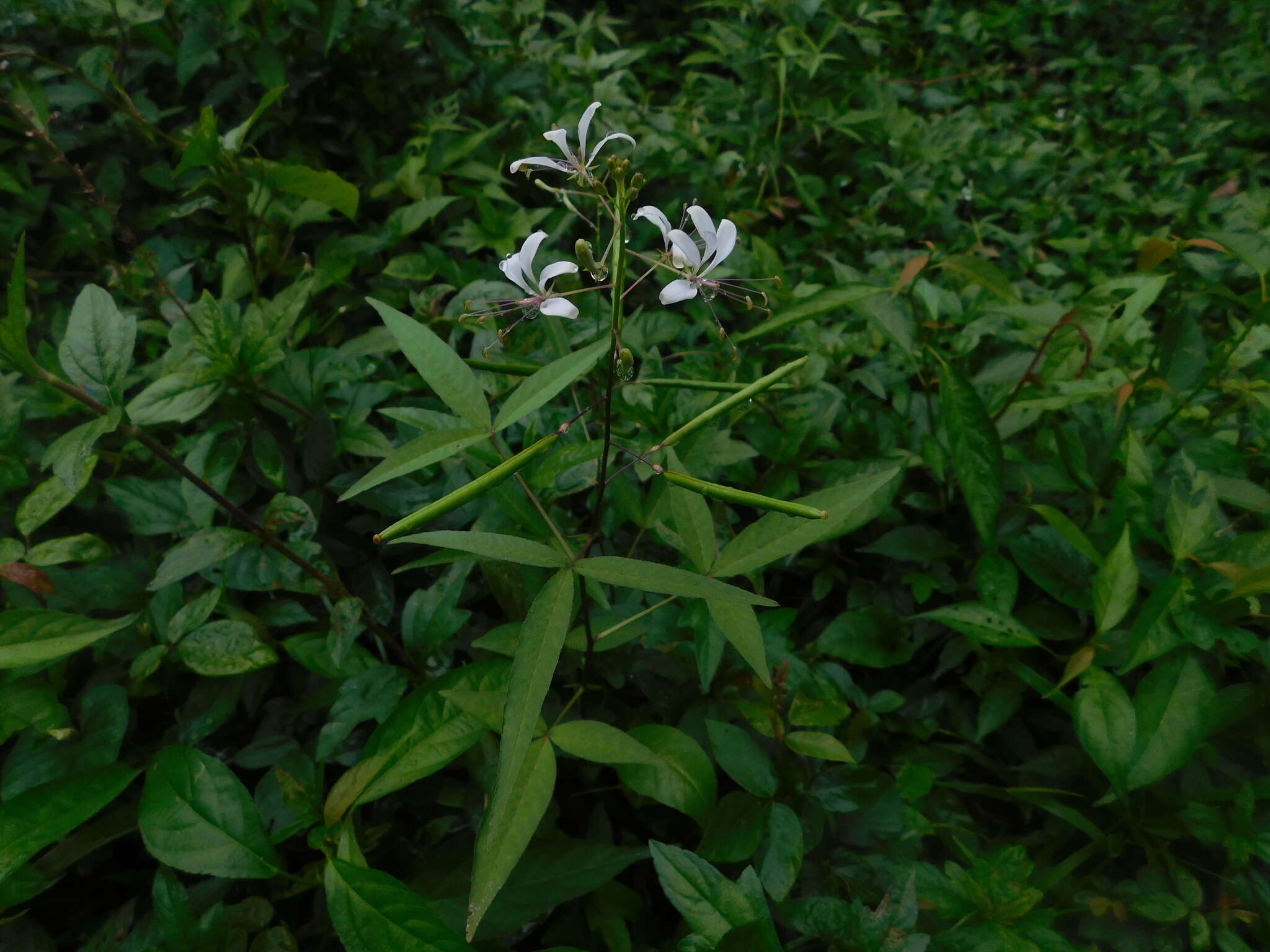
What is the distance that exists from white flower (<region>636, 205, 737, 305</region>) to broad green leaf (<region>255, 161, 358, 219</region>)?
36.5 inches

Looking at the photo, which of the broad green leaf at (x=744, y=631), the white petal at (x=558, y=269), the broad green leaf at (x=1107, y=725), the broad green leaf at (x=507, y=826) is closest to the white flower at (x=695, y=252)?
the white petal at (x=558, y=269)

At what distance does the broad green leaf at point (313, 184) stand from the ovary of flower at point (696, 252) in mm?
967

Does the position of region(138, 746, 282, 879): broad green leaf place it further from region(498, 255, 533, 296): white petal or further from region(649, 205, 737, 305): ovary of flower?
region(649, 205, 737, 305): ovary of flower

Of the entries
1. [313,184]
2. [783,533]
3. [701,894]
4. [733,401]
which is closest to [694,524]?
[783,533]

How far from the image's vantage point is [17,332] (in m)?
0.95

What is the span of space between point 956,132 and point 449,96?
5.96ft

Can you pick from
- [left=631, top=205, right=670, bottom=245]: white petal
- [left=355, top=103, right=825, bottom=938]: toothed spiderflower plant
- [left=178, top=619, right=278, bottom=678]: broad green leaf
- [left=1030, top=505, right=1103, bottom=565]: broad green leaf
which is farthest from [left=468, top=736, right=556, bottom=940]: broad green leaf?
[left=1030, top=505, right=1103, bottom=565]: broad green leaf

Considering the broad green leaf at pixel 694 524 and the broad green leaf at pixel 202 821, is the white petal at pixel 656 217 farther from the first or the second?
the broad green leaf at pixel 202 821

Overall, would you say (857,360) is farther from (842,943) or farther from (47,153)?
(47,153)

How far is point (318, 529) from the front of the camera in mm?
1366

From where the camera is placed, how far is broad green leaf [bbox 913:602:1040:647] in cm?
121

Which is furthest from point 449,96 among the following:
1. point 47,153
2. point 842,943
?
point 842,943

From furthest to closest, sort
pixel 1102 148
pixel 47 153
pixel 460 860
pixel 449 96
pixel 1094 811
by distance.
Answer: pixel 1102 148
pixel 449 96
pixel 47 153
pixel 1094 811
pixel 460 860

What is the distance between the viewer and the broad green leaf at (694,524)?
97 centimetres
